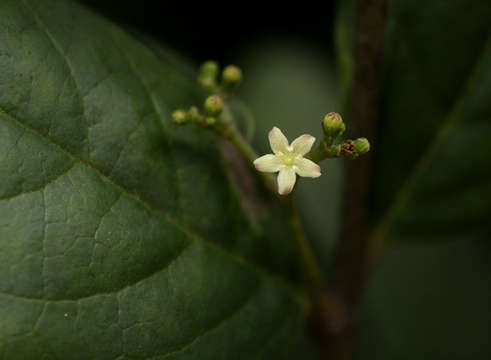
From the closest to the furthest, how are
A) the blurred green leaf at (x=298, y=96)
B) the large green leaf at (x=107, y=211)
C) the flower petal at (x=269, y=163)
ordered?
the large green leaf at (x=107, y=211)
the flower petal at (x=269, y=163)
the blurred green leaf at (x=298, y=96)

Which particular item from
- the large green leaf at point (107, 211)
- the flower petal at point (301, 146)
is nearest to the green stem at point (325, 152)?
the flower petal at point (301, 146)

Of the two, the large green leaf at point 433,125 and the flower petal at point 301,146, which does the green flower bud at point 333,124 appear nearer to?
the flower petal at point 301,146

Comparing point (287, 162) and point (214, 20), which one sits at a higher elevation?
point (214, 20)

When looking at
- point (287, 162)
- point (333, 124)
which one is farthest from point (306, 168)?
point (333, 124)

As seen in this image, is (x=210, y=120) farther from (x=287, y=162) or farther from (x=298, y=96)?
(x=298, y=96)

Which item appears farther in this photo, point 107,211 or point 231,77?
point 231,77

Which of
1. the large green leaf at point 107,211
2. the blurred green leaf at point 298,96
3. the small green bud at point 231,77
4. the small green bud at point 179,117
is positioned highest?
the blurred green leaf at point 298,96
